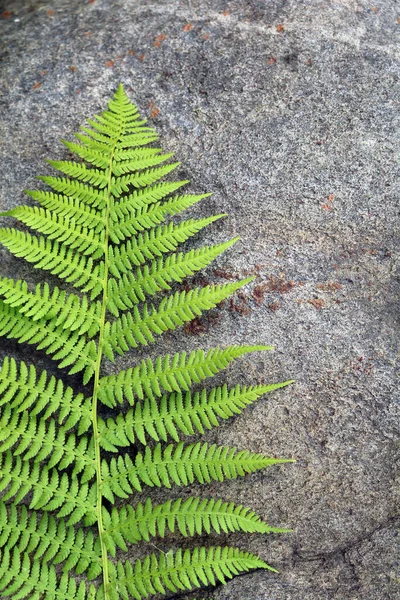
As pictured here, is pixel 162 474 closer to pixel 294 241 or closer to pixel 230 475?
pixel 230 475

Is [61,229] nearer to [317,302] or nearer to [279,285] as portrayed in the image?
[279,285]

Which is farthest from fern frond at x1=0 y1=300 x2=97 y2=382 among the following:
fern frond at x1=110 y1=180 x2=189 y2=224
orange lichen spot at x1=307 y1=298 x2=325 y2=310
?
orange lichen spot at x1=307 y1=298 x2=325 y2=310

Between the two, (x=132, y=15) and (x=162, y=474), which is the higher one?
(x=132, y=15)

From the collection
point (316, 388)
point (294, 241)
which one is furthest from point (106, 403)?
point (294, 241)

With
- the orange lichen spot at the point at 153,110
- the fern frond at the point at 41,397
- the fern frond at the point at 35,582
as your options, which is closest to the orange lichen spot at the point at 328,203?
the orange lichen spot at the point at 153,110

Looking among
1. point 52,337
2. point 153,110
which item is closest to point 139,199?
point 153,110

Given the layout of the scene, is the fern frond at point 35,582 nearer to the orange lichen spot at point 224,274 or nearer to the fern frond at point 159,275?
the fern frond at point 159,275
